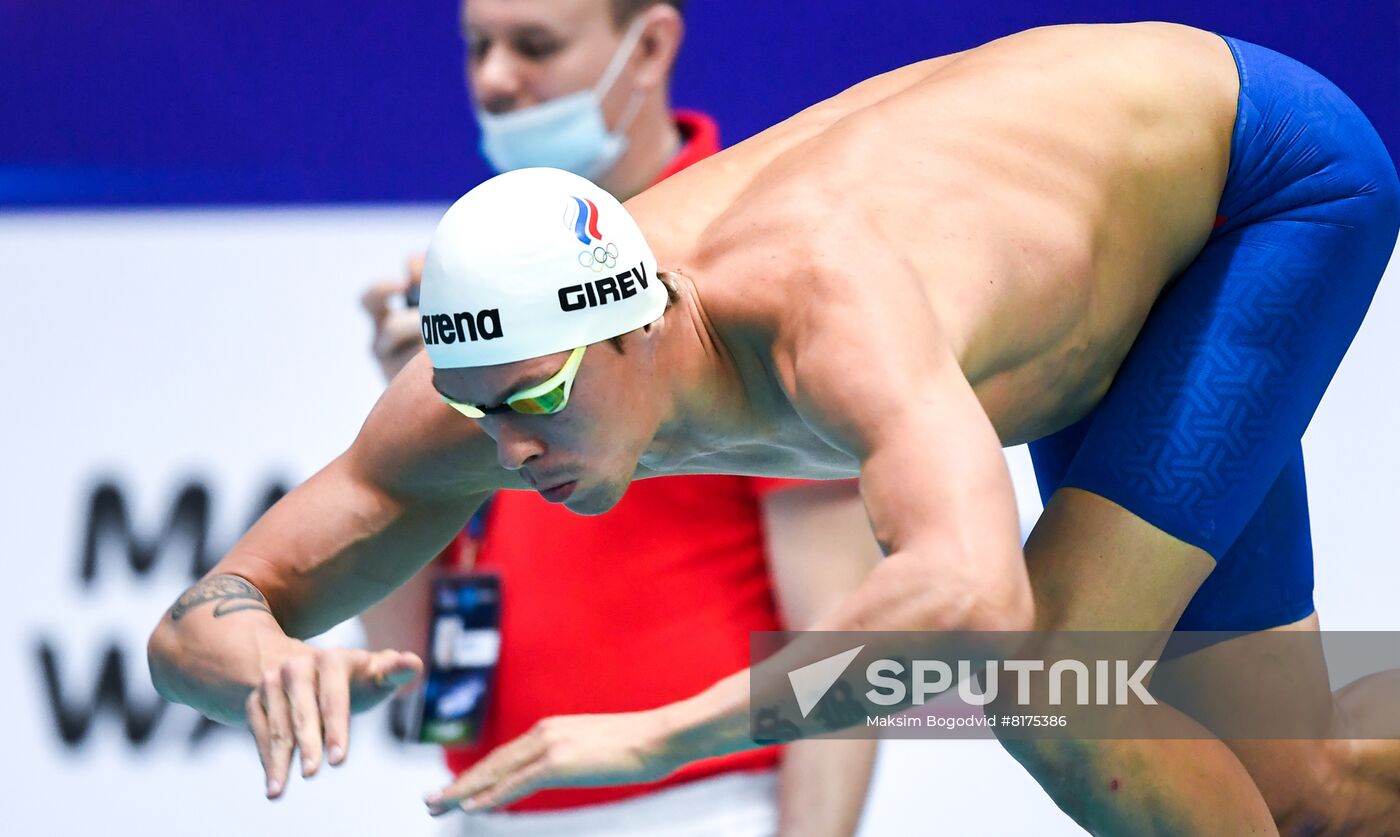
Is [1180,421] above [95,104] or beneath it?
beneath

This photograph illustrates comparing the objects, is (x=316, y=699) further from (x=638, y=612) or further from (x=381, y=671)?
(x=638, y=612)

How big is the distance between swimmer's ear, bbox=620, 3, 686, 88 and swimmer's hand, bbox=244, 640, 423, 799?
4.71ft

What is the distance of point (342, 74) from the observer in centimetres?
363

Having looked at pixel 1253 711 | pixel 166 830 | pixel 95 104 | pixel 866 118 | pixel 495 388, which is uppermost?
pixel 95 104

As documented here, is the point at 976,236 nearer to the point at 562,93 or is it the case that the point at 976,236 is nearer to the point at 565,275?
the point at 565,275

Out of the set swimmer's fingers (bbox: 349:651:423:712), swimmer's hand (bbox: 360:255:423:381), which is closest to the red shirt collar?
swimmer's hand (bbox: 360:255:423:381)

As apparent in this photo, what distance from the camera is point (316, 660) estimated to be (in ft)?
6.29

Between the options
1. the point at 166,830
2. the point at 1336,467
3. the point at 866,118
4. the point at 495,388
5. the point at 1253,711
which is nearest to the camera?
the point at 495,388

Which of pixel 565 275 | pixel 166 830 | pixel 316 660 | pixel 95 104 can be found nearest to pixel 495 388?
pixel 565 275

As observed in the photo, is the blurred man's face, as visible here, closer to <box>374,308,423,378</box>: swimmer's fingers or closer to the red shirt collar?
the red shirt collar

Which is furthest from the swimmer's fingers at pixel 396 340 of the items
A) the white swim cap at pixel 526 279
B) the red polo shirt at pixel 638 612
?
the white swim cap at pixel 526 279

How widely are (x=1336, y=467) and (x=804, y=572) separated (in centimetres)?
146

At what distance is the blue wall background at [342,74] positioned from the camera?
142 inches

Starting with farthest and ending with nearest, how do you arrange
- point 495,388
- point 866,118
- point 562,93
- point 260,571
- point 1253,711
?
point 562,93 < point 1253,711 < point 260,571 < point 866,118 < point 495,388
